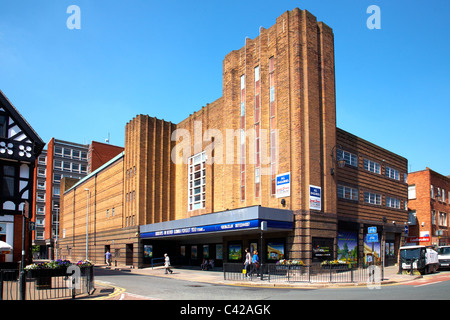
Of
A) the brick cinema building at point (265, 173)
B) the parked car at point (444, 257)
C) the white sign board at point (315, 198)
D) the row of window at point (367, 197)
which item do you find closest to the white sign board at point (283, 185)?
the brick cinema building at point (265, 173)

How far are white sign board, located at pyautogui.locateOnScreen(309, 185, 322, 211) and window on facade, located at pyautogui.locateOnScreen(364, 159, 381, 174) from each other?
1079cm

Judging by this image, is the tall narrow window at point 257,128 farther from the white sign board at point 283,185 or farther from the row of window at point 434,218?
the row of window at point 434,218

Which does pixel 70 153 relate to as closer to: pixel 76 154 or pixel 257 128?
pixel 76 154

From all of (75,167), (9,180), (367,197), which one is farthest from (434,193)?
(75,167)

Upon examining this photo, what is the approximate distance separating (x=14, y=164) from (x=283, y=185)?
734 inches

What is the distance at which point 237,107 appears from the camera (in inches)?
1345

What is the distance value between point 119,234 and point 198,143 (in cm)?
1448

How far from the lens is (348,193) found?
33.1m

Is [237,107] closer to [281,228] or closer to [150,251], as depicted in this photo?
[281,228]

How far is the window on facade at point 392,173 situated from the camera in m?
39.8

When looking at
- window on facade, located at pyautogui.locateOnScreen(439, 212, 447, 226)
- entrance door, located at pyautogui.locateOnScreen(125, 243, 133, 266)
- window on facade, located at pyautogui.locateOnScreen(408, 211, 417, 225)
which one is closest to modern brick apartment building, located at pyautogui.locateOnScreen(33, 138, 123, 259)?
entrance door, located at pyautogui.locateOnScreen(125, 243, 133, 266)

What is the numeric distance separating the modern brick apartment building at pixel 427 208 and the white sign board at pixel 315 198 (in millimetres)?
24499
